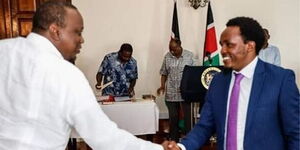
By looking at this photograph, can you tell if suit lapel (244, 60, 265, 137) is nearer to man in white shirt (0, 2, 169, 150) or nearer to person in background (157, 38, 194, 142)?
man in white shirt (0, 2, 169, 150)

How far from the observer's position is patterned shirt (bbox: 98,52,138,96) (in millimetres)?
4777

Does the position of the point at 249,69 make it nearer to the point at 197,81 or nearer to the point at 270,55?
the point at 197,81

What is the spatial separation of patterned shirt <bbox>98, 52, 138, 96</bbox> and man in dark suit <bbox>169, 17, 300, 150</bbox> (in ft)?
9.92

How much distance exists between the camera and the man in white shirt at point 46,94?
1.25 m

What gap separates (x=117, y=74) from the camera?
4.78m

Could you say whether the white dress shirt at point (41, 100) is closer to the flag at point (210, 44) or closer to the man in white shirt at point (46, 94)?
the man in white shirt at point (46, 94)

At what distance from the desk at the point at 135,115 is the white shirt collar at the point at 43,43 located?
2.67 m

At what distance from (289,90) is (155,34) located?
458 cm

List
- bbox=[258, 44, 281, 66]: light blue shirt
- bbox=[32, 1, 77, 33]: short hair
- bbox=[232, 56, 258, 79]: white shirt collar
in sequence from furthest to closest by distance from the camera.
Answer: bbox=[258, 44, 281, 66]: light blue shirt < bbox=[232, 56, 258, 79]: white shirt collar < bbox=[32, 1, 77, 33]: short hair

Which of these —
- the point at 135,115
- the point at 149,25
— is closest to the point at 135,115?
the point at 135,115

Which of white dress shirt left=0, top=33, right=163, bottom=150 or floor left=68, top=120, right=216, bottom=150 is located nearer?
white dress shirt left=0, top=33, right=163, bottom=150

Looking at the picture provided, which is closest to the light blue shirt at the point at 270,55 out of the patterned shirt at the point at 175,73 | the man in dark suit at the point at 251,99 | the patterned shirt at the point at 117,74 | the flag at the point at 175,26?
the patterned shirt at the point at 175,73

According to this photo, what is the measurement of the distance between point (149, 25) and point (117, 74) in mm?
1590

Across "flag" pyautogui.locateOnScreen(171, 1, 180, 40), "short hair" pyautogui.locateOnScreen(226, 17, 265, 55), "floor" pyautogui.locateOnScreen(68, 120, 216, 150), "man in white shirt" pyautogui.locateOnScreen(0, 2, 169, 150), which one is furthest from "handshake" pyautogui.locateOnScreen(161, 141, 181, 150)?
"flag" pyautogui.locateOnScreen(171, 1, 180, 40)
